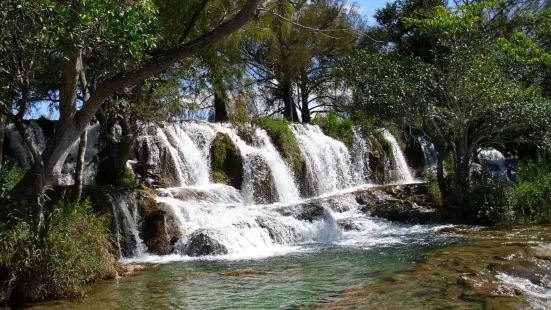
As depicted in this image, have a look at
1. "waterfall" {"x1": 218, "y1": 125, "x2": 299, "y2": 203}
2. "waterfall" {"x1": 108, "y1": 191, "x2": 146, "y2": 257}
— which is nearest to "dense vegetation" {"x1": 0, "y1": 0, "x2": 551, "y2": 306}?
"waterfall" {"x1": 218, "y1": 125, "x2": 299, "y2": 203}

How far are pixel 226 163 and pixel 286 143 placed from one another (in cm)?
323

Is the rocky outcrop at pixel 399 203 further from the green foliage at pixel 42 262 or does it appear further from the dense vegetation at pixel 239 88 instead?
the green foliage at pixel 42 262

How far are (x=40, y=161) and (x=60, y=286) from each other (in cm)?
174

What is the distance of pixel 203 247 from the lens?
12508mm

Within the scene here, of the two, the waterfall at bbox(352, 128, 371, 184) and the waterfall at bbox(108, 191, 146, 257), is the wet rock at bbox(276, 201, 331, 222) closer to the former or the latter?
the waterfall at bbox(108, 191, 146, 257)

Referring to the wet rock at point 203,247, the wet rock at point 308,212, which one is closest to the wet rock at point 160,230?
the wet rock at point 203,247

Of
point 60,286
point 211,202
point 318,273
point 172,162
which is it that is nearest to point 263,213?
point 211,202

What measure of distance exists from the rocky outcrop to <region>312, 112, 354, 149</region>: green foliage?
213 inches

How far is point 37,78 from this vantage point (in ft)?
40.6

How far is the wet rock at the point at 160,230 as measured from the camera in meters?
12.5

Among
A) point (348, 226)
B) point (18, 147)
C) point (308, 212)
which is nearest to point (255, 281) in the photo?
point (308, 212)

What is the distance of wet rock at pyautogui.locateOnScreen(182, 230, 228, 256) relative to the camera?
1246cm

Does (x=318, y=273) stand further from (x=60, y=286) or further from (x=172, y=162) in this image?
(x=172, y=162)

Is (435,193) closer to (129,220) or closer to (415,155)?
(415,155)
